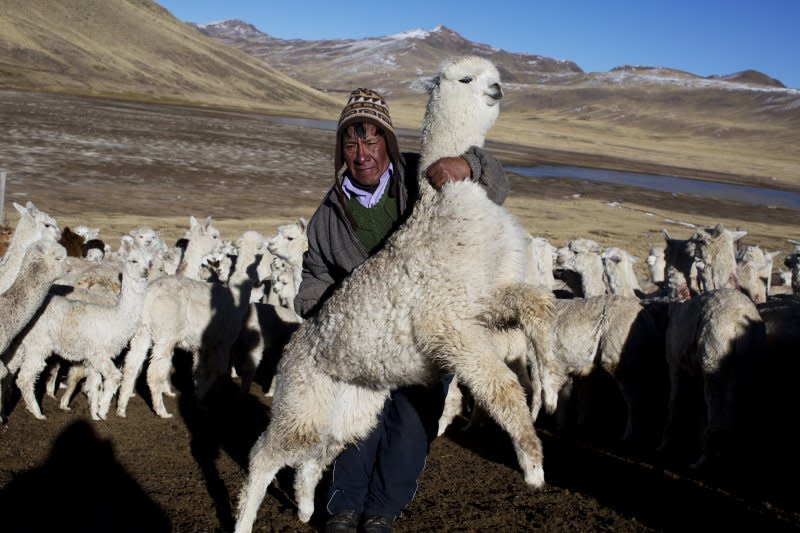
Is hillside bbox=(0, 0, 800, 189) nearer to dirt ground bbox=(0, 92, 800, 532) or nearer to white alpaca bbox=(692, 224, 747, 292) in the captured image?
white alpaca bbox=(692, 224, 747, 292)

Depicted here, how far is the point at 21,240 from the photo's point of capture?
279 inches

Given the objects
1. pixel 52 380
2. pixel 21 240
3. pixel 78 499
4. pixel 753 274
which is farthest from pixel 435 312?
pixel 753 274

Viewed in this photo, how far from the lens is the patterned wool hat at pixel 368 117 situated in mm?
3986

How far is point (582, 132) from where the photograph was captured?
99062mm

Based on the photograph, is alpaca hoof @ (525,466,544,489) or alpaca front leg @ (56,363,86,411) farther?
alpaca front leg @ (56,363,86,411)

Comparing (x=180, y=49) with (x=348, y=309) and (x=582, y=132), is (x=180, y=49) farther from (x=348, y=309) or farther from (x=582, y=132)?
(x=348, y=309)

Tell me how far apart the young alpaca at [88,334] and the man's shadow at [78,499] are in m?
0.90

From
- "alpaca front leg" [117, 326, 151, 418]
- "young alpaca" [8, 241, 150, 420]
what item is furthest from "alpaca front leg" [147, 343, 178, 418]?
"young alpaca" [8, 241, 150, 420]

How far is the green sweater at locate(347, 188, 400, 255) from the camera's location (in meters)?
4.10

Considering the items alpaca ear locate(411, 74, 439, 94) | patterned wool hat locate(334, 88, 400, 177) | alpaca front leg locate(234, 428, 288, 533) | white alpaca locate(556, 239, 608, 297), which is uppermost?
alpaca ear locate(411, 74, 439, 94)

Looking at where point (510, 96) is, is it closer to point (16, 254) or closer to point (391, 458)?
point (16, 254)

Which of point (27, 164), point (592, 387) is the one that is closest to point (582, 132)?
point (27, 164)

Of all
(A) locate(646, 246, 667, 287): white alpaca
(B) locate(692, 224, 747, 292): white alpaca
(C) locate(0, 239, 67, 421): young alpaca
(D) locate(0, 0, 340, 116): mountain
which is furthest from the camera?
(D) locate(0, 0, 340, 116): mountain

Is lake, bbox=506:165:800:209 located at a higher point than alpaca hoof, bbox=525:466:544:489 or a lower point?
higher
